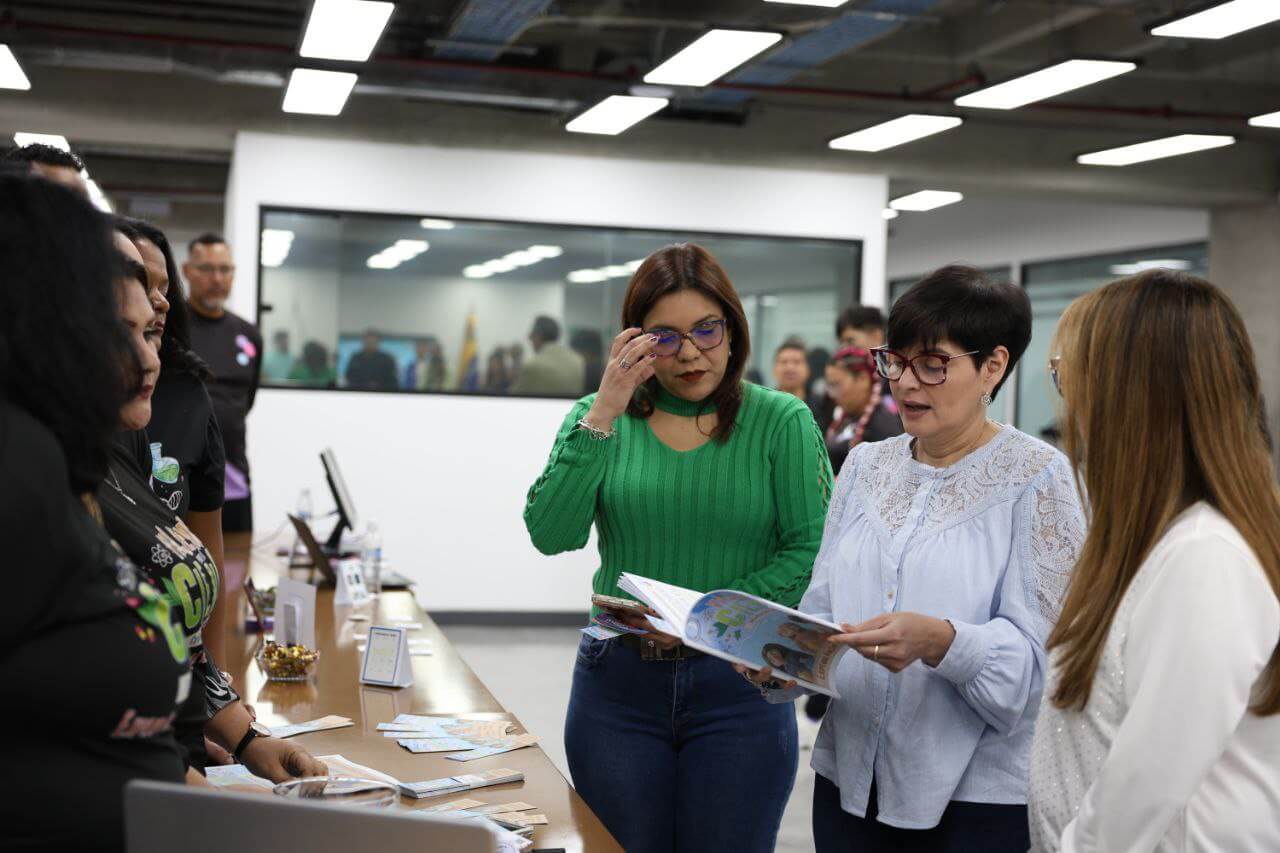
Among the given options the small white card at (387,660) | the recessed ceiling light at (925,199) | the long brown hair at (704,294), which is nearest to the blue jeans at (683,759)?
the long brown hair at (704,294)

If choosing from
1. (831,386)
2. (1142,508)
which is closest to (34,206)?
(1142,508)

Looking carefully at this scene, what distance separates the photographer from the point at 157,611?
123cm

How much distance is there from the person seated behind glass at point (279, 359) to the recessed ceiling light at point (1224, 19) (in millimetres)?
4847

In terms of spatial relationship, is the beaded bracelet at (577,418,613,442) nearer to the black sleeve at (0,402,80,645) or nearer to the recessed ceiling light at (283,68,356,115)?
the black sleeve at (0,402,80,645)

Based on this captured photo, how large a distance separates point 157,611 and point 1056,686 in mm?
983

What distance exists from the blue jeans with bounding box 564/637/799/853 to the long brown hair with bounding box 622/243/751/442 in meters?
0.46

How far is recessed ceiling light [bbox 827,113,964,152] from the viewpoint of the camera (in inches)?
259

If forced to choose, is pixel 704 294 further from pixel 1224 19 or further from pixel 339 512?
pixel 1224 19

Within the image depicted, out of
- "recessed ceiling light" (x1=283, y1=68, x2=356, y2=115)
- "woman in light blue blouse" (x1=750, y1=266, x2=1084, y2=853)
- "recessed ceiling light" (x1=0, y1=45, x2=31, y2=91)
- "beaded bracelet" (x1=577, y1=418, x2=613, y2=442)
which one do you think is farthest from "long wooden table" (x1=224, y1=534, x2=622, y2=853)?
"recessed ceiling light" (x1=0, y1=45, x2=31, y2=91)

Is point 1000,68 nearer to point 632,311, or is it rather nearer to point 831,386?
point 831,386

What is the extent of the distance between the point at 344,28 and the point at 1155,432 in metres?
4.26

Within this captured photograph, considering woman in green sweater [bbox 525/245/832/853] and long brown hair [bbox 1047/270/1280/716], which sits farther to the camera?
woman in green sweater [bbox 525/245/832/853]

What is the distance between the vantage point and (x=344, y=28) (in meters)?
4.98

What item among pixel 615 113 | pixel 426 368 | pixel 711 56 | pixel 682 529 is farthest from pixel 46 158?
pixel 426 368
